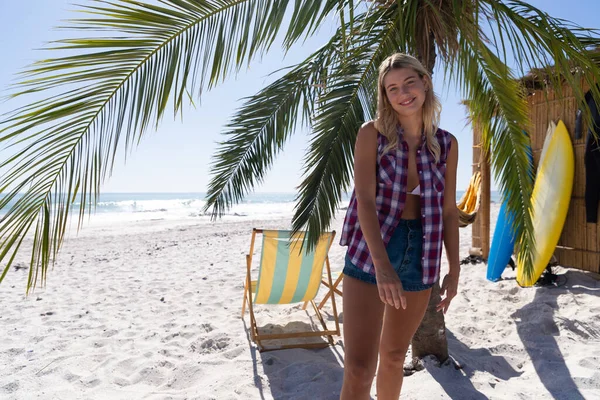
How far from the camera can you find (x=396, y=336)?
1736mm

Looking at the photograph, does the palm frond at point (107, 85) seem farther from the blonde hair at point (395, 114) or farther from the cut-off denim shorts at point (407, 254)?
the cut-off denim shorts at point (407, 254)

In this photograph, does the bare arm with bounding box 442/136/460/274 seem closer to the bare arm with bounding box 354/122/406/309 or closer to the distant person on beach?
the distant person on beach

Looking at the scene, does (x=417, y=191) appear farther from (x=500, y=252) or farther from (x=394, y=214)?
(x=500, y=252)

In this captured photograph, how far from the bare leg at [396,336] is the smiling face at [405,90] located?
0.74 metres

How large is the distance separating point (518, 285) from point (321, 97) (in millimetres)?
3281

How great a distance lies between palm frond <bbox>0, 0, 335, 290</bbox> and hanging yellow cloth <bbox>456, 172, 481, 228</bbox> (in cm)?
423

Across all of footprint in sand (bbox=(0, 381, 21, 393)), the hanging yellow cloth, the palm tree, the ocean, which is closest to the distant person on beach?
the palm tree

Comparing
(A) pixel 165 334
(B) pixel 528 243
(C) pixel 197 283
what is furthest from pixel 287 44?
(C) pixel 197 283

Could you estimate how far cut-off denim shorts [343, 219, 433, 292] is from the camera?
1.66 m

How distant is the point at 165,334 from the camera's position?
12.1ft

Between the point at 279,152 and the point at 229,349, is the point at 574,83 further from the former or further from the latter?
the point at 229,349

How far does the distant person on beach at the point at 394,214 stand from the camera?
1614 millimetres

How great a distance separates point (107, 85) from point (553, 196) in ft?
15.5

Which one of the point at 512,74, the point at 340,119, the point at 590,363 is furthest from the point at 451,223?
the point at 590,363
